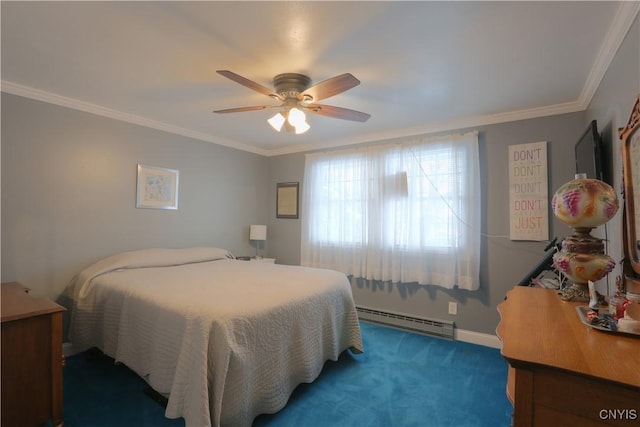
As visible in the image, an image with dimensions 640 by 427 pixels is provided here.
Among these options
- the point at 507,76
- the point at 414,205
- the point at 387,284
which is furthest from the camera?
the point at 387,284

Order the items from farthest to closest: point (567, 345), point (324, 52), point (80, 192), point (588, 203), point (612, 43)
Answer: point (80, 192), point (324, 52), point (612, 43), point (588, 203), point (567, 345)

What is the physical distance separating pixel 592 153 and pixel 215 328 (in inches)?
101

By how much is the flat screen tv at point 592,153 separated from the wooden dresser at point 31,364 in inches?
132

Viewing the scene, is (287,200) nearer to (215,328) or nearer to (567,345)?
(215,328)

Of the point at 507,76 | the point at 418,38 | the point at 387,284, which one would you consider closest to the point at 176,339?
the point at 418,38

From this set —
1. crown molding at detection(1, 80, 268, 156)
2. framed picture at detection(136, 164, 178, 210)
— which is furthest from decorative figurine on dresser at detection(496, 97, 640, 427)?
crown molding at detection(1, 80, 268, 156)

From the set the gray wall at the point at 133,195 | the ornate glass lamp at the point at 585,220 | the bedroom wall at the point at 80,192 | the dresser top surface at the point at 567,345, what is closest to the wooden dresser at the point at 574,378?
the dresser top surface at the point at 567,345

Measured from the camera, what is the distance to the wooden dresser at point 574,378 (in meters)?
0.66

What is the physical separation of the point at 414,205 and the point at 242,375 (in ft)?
8.07

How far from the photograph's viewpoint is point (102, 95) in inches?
103

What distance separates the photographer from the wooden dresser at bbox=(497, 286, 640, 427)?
66 centimetres

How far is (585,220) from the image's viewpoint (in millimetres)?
1182

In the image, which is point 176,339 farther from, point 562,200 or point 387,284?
point 387,284

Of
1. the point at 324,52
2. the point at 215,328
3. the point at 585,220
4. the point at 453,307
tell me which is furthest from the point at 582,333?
the point at 453,307
